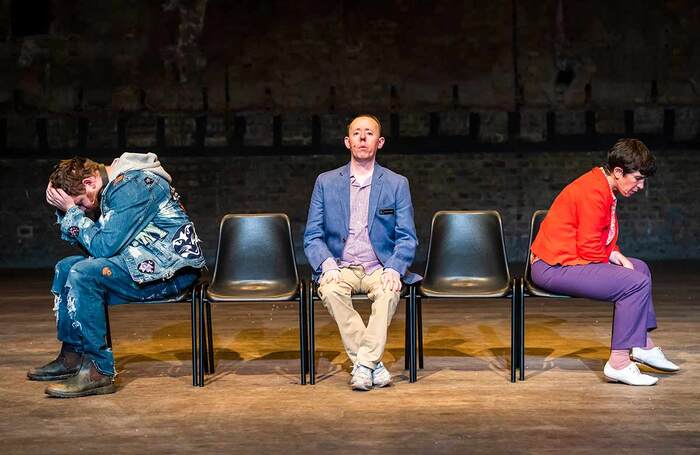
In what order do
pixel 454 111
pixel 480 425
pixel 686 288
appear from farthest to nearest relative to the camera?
pixel 454 111 → pixel 686 288 → pixel 480 425

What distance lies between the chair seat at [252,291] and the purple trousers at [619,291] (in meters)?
1.20

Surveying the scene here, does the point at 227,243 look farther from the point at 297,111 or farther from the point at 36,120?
the point at 36,120

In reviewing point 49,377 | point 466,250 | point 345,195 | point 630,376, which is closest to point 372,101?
point 466,250

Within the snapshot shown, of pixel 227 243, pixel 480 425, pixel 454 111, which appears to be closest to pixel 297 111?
pixel 454 111

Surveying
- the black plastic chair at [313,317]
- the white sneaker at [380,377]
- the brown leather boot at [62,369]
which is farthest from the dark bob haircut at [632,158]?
the brown leather boot at [62,369]

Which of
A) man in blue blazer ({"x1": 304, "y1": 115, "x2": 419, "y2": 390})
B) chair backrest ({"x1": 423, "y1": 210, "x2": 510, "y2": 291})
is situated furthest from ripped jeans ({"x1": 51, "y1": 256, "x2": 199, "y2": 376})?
chair backrest ({"x1": 423, "y1": 210, "x2": 510, "y2": 291})

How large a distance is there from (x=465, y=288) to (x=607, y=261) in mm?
654

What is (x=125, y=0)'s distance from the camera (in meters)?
10.2

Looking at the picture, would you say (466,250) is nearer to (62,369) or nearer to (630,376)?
(630,376)

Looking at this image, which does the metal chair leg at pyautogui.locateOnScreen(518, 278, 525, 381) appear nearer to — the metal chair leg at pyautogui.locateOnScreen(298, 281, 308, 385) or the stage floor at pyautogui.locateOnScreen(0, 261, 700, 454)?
the stage floor at pyautogui.locateOnScreen(0, 261, 700, 454)

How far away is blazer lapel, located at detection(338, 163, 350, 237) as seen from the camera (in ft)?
13.6

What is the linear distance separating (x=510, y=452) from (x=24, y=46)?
8977mm

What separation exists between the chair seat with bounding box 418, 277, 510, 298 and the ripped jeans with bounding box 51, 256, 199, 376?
44.7 inches

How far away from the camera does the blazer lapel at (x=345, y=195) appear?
4.14m
